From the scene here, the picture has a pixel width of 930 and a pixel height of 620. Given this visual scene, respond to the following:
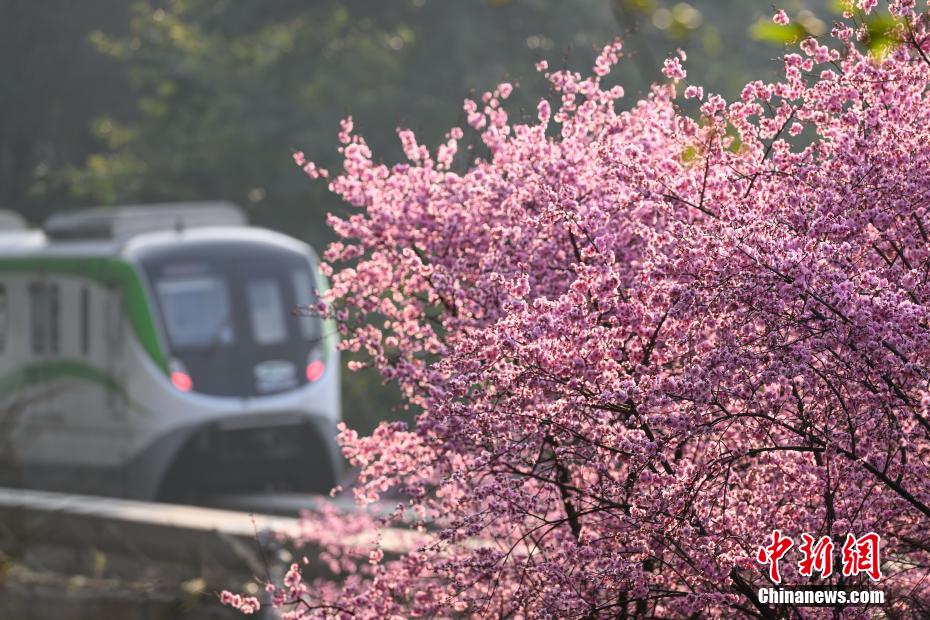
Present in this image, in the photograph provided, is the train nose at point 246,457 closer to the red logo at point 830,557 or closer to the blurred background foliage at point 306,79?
the blurred background foliage at point 306,79

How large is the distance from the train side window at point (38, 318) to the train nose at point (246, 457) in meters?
2.70

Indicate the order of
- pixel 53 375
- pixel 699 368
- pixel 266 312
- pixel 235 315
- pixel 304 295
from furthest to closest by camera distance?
pixel 53 375
pixel 304 295
pixel 266 312
pixel 235 315
pixel 699 368

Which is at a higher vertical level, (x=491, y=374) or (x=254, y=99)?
→ (x=254, y=99)

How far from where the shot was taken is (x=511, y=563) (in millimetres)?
6426

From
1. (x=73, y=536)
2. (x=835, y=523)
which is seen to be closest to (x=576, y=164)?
(x=835, y=523)

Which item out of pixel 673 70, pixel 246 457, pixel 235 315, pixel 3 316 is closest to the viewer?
pixel 673 70

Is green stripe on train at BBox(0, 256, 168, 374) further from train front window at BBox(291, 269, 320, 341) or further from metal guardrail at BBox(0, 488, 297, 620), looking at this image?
metal guardrail at BBox(0, 488, 297, 620)

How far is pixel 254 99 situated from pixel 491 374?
85.5 feet

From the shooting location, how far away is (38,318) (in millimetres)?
20844

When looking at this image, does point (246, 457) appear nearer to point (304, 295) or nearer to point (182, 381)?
point (182, 381)

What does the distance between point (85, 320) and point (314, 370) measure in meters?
2.70

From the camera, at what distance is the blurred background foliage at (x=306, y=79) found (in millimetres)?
28922

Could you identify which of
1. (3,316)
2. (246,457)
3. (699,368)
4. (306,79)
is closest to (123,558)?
(246,457)

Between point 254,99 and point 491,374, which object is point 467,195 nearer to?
point 491,374
